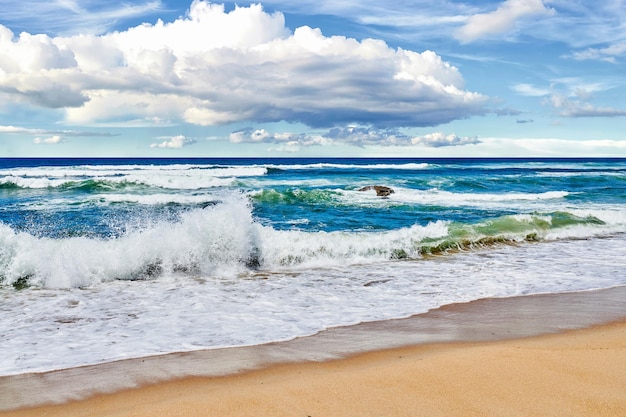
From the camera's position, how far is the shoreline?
4.17m

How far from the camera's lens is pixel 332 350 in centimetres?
505

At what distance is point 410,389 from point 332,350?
1315 millimetres

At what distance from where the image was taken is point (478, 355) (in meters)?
4.52

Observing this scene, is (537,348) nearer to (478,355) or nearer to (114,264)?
(478,355)

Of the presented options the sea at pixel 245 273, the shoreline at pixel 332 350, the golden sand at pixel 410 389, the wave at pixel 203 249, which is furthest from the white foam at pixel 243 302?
the golden sand at pixel 410 389

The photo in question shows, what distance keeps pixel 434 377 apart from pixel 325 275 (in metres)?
5.11

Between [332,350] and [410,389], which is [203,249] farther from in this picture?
[410,389]

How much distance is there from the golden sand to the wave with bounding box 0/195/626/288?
16.2 ft

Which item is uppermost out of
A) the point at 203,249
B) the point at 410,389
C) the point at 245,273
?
the point at 203,249

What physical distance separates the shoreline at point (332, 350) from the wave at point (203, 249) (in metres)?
4.00

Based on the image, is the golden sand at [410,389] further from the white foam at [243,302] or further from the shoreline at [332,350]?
the white foam at [243,302]

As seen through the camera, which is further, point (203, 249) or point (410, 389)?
point (203, 249)

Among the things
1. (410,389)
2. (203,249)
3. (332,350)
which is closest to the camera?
(410,389)

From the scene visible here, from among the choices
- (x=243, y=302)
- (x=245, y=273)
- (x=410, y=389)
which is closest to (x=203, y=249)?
(x=245, y=273)
